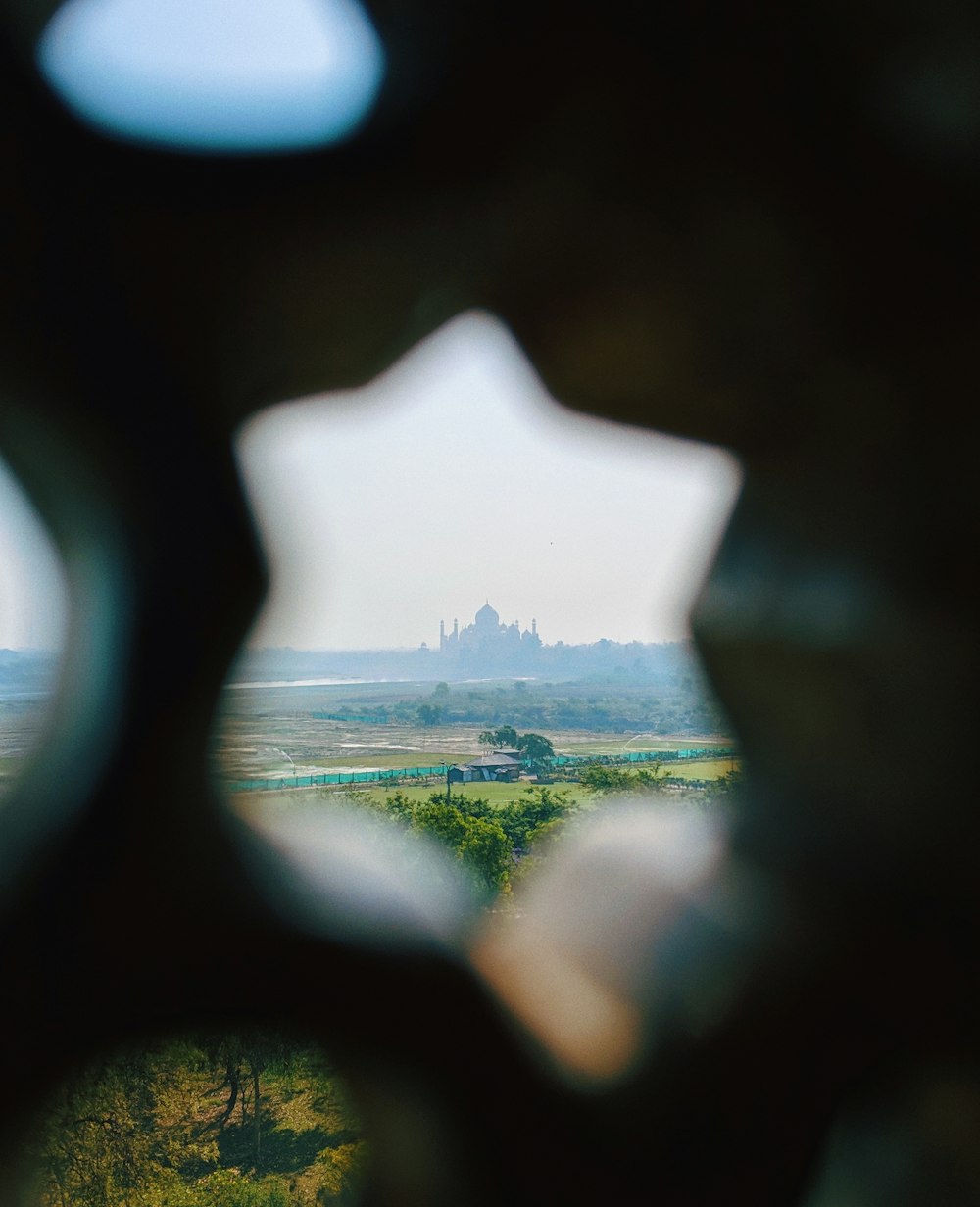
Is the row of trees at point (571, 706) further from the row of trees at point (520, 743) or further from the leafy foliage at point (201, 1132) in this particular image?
the leafy foliage at point (201, 1132)

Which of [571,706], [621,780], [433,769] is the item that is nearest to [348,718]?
[433,769]

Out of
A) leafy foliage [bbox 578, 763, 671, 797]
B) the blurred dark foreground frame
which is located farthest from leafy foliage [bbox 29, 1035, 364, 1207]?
leafy foliage [bbox 578, 763, 671, 797]

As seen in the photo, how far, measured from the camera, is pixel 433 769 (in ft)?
4.89

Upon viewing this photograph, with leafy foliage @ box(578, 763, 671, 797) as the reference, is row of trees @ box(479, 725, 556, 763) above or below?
above

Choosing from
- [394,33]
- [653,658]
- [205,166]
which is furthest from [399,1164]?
[394,33]

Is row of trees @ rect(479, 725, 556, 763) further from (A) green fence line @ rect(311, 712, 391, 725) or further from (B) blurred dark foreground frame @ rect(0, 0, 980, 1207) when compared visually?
(B) blurred dark foreground frame @ rect(0, 0, 980, 1207)

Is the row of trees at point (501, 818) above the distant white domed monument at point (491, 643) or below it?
below

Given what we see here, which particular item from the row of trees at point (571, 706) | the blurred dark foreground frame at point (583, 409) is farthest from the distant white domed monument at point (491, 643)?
the blurred dark foreground frame at point (583, 409)

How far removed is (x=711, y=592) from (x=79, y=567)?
3.89ft

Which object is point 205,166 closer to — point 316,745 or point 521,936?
point 316,745

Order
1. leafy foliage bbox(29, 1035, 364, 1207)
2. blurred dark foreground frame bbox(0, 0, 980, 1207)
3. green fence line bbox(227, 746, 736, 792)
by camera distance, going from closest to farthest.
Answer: blurred dark foreground frame bbox(0, 0, 980, 1207)
leafy foliage bbox(29, 1035, 364, 1207)
green fence line bbox(227, 746, 736, 792)

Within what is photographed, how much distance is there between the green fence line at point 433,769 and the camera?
147cm

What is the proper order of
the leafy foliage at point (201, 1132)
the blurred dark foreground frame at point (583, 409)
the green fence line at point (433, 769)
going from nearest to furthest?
the blurred dark foreground frame at point (583, 409) → the leafy foliage at point (201, 1132) → the green fence line at point (433, 769)

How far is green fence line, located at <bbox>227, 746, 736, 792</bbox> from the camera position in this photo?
4.82 feet
